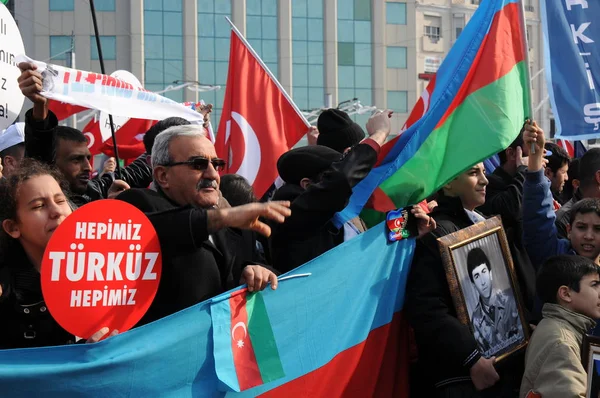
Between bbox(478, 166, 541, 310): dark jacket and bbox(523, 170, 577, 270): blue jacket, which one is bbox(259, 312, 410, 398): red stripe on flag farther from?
bbox(523, 170, 577, 270): blue jacket

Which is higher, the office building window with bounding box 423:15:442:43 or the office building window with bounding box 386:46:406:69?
the office building window with bounding box 423:15:442:43

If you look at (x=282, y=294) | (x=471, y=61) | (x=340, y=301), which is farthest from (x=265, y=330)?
(x=471, y=61)

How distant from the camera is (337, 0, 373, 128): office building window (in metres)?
50.9

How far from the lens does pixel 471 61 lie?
4.44m

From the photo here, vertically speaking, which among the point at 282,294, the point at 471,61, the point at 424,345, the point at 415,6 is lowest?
the point at 424,345

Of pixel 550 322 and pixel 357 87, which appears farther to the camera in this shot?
pixel 357 87

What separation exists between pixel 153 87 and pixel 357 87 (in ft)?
36.5

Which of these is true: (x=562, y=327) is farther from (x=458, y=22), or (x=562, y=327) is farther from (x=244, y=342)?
(x=458, y=22)

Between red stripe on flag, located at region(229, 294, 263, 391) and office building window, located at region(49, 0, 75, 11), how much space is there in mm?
46409

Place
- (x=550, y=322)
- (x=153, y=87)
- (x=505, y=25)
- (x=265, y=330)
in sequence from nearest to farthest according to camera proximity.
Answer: (x=265, y=330) → (x=550, y=322) → (x=505, y=25) → (x=153, y=87)

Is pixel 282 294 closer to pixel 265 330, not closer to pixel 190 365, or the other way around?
pixel 265 330

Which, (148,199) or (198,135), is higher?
(198,135)

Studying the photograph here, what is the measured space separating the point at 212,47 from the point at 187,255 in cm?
4551

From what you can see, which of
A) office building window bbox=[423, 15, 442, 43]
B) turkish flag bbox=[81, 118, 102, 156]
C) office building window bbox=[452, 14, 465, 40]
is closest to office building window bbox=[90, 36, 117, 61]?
office building window bbox=[423, 15, 442, 43]
